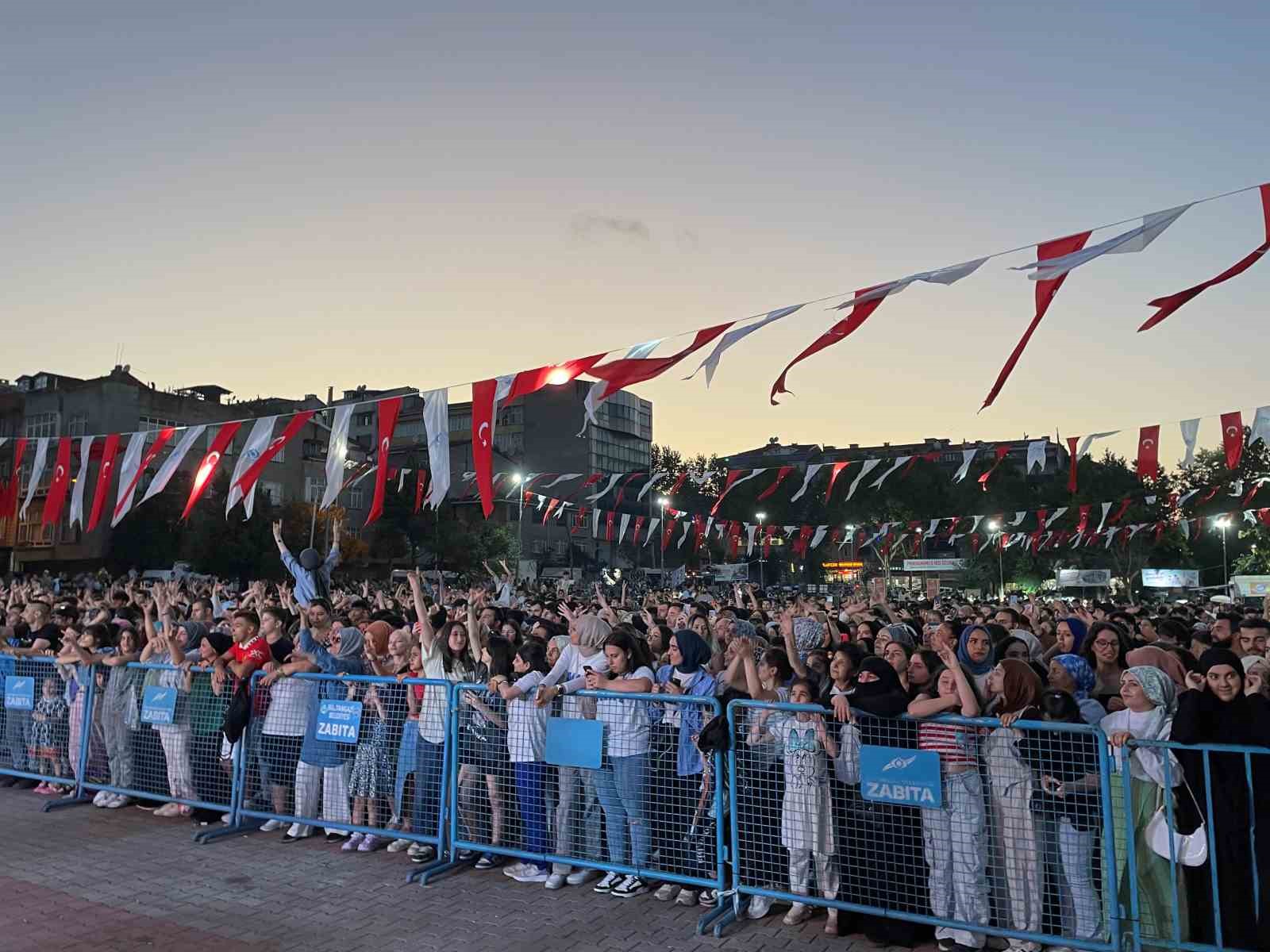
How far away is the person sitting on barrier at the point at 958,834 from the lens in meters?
4.88

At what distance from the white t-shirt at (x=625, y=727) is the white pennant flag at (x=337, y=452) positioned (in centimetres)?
681

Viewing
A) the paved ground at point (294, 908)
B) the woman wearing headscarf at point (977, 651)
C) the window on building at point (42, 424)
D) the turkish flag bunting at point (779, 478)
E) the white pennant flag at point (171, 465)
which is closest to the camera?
the paved ground at point (294, 908)

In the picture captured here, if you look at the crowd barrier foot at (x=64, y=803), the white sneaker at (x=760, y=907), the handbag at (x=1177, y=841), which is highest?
the handbag at (x=1177, y=841)

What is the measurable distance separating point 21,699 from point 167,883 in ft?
12.6

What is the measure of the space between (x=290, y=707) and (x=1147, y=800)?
599 cm

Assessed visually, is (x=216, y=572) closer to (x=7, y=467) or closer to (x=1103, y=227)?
(x=7, y=467)

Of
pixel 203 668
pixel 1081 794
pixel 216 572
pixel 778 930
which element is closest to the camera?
pixel 1081 794

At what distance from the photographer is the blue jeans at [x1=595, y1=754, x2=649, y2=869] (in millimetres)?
5875

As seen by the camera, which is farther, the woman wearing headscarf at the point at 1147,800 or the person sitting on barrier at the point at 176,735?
the person sitting on barrier at the point at 176,735

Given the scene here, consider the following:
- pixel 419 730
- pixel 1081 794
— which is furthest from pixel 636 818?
pixel 1081 794

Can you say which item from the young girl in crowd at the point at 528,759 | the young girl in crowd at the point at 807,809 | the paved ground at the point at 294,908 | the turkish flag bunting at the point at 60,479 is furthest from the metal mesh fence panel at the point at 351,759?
the turkish flag bunting at the point at 60,479

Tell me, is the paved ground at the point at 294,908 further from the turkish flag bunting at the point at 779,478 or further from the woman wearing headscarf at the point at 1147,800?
the turkish flag bunting at the point at 779,478

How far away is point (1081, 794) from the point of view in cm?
478

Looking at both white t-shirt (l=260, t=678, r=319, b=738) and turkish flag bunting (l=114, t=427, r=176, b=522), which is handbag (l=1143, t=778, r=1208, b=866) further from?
turkish flag bunting (l=114, t=427, r=176, b=522)
